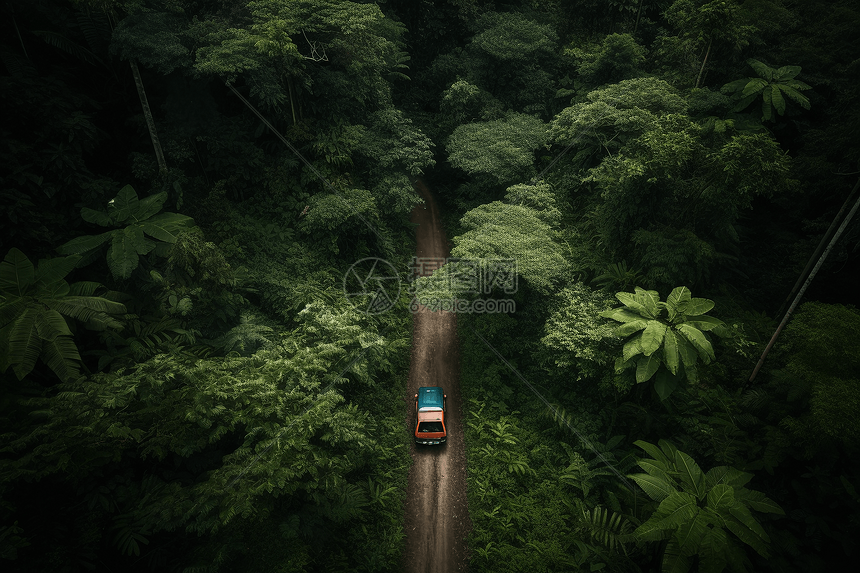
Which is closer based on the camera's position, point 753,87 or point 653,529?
point 653,529

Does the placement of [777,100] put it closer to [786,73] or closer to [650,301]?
[786,73]

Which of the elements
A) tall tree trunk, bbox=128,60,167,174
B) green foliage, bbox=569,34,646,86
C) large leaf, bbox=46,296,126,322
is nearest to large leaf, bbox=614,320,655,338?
large leaf, bbox=46,296,126,322

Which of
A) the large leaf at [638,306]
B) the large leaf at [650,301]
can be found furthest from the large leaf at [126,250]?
the large leaf at [650,301]

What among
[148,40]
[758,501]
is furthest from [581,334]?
[148,40]

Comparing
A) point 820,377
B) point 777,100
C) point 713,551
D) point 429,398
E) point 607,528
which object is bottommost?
point 607,528

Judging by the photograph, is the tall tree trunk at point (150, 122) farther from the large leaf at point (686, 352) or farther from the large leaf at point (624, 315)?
the large leaf at point (686, 352)

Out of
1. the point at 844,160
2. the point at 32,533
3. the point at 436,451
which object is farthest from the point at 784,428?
the point at 32,533
